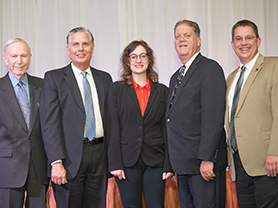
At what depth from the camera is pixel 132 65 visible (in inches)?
105

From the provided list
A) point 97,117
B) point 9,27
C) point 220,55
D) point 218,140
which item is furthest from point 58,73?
point 220,55

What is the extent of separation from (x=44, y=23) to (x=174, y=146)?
8.05ft

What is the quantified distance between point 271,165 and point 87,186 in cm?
147

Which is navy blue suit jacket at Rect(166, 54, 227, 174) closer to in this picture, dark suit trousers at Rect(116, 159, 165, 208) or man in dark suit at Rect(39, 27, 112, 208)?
dark suit trousers at Rect(116, 159, 165, 208)

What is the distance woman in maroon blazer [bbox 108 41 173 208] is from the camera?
2506mm

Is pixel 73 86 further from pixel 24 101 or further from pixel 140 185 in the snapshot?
pixel 140 185

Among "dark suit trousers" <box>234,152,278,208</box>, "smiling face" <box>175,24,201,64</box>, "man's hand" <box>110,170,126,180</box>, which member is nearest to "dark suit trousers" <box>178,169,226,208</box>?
"dark suit trousers" <box>234,152,278,208</box>

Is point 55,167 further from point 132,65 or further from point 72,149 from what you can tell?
point 132,65

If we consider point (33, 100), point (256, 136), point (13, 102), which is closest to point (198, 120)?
point (256, 136)

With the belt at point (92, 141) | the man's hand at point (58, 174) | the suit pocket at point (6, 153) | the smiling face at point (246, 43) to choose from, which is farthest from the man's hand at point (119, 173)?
the smiling face at point (246, 43)

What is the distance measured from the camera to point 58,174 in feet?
8.00

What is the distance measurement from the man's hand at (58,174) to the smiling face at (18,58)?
2.96 ft

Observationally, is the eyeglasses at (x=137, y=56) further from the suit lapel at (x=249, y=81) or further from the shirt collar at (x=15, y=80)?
the shirt collar at (x=15, y=80)

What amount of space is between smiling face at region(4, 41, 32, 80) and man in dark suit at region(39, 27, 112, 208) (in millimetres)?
306
